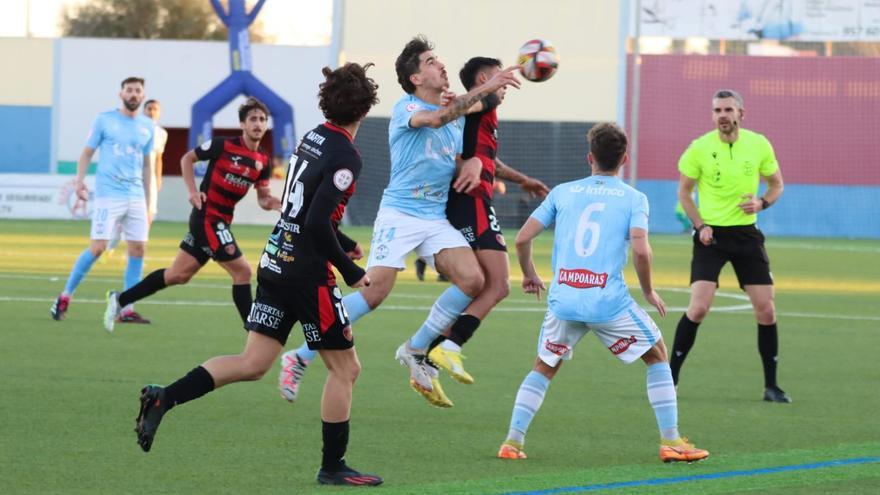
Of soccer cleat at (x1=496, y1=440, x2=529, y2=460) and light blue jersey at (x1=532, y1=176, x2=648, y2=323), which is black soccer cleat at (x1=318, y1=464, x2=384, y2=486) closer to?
soccer cleat at (x1=496, y1=440, x2=529, y2=460)

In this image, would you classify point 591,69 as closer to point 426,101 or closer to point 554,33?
point 554,33

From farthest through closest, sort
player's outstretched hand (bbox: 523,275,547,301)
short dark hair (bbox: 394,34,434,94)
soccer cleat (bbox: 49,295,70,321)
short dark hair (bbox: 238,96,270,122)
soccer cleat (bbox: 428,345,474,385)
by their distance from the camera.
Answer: soccer cleat (bbox: 49,295,70,321) → short dark hair (bbox: 238,96,270,122) → short dark hair (bbox: 394,34,434,94) → soccer cleat (bbox: 428,345,474,385) → player's outstretched hand (bbox: 523,275,547,301)

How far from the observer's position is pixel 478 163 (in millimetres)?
9352

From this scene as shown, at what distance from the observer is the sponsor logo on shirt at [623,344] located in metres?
7.55

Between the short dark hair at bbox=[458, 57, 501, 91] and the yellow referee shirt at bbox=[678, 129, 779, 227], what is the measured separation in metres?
1.53

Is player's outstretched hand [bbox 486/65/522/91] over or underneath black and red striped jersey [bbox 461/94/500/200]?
over

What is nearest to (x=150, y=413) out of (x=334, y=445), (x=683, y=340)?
(x=334, y=445)

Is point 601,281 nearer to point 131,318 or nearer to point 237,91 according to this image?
point 131,318

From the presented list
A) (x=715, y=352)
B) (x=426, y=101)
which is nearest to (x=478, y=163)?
(x=426, y=101)

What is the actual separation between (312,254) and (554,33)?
123 ft

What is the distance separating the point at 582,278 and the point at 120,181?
27.5 ft

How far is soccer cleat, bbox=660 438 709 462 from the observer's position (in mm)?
7465

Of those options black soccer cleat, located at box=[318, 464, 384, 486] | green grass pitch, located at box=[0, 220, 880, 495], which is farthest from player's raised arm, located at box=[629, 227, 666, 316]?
black soccer cleat, located at box=[318, 464, 384, 486]

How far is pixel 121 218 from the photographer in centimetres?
1491
